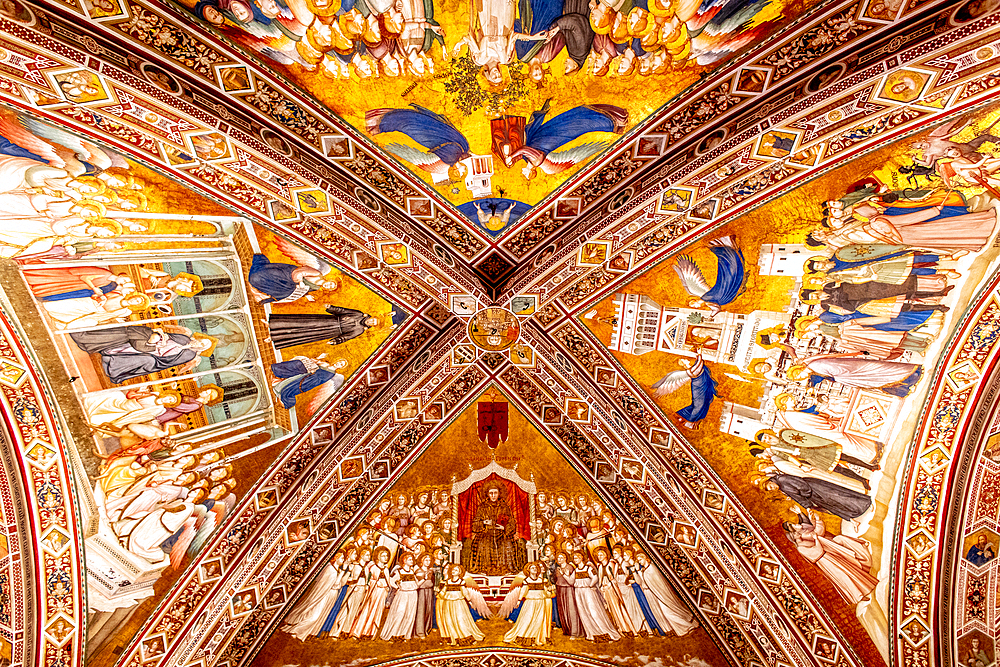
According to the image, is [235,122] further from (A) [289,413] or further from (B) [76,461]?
(B) [76,461]

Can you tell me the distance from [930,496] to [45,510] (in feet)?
31.0

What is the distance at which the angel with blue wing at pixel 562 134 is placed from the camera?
557 cm

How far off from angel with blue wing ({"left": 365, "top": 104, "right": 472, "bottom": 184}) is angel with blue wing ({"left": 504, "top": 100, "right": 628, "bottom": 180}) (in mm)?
500

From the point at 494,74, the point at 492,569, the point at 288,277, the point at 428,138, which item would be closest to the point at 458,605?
the point at 492,569

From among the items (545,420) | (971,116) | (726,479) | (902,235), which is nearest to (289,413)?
(545,420)

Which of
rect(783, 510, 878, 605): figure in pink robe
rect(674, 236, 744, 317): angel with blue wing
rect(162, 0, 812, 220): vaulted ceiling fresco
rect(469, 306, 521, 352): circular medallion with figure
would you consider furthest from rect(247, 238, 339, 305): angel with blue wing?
rect(783, 510, 878, 605): figure in pink robe

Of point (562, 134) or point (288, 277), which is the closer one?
point (562, 134)

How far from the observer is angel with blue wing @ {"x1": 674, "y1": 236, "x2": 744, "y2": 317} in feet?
20.8

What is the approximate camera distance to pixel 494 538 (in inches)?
311

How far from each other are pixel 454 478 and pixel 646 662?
3496 mm

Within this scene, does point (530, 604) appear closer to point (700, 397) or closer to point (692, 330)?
point (700, 397)

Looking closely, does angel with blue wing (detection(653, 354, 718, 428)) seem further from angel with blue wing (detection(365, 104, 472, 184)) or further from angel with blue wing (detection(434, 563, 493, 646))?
angel with blue wing (detection(434, 563, 493, 646))

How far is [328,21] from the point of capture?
188 inches

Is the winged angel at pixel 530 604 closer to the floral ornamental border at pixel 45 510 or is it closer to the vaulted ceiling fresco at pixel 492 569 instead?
the vaulted ceiling fresco at pixel 492 569
